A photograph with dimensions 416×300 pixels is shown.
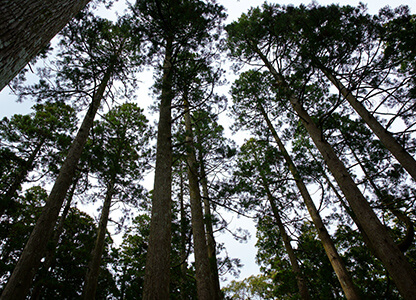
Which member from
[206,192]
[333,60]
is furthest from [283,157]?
[333,60]

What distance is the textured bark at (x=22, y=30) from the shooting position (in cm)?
96

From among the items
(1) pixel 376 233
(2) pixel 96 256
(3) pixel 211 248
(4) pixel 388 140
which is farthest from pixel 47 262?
(4) pixel 388 140

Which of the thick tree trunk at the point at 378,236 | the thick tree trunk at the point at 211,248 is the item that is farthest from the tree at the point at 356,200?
the thick tree trunk at the point at 211,248

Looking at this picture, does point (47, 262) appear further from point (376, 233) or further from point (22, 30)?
point (376, 233)

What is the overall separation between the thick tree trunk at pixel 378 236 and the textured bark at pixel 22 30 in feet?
16.4

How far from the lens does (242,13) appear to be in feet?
32.8

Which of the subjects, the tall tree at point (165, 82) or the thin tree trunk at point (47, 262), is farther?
the thin tree trunk at point (47, 262)

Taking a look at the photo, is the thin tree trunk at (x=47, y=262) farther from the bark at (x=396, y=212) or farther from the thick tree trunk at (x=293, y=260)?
the bark at (x=396, y=212)

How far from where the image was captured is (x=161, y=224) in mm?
2793

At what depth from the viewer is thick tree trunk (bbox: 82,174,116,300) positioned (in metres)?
6.18

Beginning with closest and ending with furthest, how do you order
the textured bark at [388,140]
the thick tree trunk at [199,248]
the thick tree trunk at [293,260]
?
the thick tree trunk at [199,248] < the textured bark at [388,140] < the thick tree trunk at [293,260]

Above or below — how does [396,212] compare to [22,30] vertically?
above

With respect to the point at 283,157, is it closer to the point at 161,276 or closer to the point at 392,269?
the point at 392,269

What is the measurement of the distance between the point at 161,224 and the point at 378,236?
3678 mm
